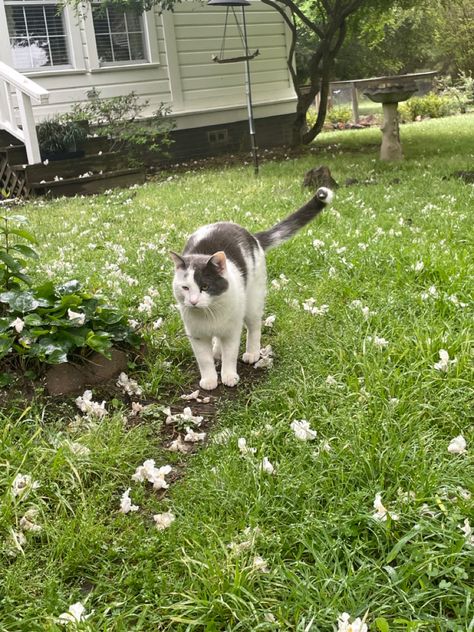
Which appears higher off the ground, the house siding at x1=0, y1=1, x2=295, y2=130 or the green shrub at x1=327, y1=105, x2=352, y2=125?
the house siding at x1=0, y1=1, x2=295, y2=130

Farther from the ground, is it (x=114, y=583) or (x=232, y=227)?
(x=232, y=227)

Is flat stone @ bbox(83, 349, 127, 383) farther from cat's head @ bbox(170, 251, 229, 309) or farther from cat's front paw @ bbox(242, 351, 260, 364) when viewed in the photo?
cat's front paw @ bbox(242, 351, 260, 364)

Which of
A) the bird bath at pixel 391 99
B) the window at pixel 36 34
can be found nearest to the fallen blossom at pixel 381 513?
the bird bath at pixel 391 99

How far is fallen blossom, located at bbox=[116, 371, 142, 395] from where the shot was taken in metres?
3.98

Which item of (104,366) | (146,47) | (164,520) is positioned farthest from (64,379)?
(146,47)

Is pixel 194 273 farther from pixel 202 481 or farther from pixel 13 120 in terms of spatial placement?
pixel 13 120

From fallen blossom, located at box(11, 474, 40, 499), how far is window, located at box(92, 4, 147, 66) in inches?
524

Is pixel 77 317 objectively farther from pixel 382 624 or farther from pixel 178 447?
Answer: pixel 382 624

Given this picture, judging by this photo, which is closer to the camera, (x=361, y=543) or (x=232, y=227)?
(x=361, y=543)

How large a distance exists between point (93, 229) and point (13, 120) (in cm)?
528

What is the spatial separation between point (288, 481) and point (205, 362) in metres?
1.36

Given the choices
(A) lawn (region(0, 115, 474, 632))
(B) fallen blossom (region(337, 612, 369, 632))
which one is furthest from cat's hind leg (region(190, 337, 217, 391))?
(B) fallen blossom (region(337, 612, 369, 632))

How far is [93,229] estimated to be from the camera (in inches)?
332

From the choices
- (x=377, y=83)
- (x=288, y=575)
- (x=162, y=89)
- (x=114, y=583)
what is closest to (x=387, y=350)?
(x=288, y=575)
